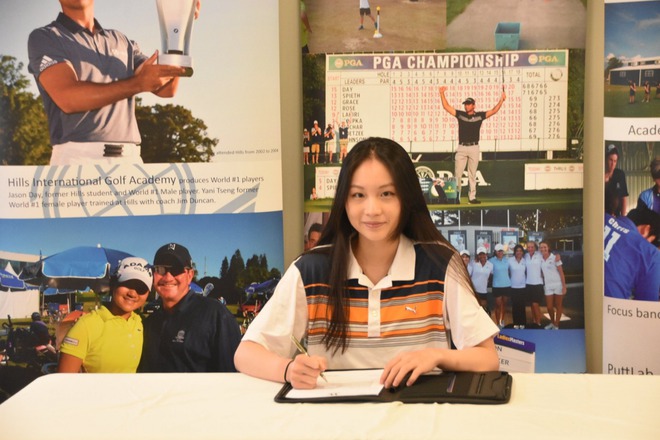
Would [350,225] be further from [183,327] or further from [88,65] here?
[88,65]

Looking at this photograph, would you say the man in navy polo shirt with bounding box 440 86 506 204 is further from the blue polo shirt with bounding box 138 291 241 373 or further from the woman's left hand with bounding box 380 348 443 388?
the woman's left hand with bounding box 380 348 443 388

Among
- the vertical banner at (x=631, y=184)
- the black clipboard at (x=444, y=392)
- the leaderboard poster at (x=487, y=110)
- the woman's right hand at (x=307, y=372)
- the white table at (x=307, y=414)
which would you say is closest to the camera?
the white table at (x=307, y=414)

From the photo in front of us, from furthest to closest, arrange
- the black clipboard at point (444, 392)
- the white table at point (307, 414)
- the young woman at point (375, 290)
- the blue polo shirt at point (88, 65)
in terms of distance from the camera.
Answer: the blue polo shirt at point (88, 65), the young woman at point (375, 290), the black clipboard at point (444, 392), the white table at point (307, 414)

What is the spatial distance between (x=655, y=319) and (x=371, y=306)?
1.64 m

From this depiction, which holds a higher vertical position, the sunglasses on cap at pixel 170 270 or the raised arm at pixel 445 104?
the raised arm at pixel 445 104

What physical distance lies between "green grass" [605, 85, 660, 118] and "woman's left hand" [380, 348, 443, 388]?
1.86 metres

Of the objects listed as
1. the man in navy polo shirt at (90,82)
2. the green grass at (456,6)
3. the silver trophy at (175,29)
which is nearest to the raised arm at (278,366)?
the man in navy polo shirt at (90,82)

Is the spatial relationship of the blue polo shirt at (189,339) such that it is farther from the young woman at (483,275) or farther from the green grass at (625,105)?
the green grass at (625,105)

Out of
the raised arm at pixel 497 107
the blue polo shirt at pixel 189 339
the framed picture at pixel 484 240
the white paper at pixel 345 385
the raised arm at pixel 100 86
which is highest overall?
the raised arm at pixel 100 86

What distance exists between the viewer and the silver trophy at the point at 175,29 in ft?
10.4

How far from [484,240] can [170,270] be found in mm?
1354

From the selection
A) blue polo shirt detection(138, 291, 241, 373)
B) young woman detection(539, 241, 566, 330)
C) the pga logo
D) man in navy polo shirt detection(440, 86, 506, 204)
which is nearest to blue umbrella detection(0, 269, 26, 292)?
blue polo shirt detection(138, 291, 241, 373)

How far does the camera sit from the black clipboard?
169 cm

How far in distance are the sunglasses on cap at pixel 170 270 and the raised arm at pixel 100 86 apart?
27.4 inches
